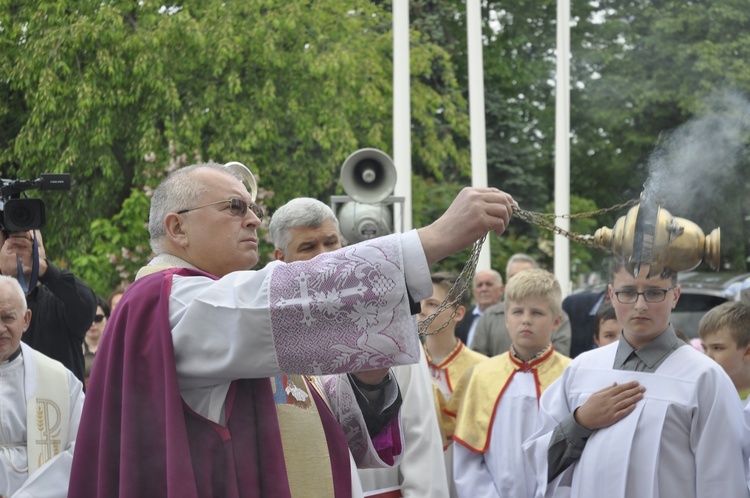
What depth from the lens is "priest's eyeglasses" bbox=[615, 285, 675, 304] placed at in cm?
419

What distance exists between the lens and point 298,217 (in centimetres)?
437

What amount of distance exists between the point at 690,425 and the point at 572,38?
18084mm

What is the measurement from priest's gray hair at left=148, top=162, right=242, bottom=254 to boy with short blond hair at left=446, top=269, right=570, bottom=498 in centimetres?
253

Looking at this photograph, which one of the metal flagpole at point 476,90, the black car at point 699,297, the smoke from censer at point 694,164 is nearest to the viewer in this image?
the smoke from censer at point 694,164

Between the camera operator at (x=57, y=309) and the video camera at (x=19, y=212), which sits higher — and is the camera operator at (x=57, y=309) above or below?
below

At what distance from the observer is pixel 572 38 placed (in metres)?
21.2

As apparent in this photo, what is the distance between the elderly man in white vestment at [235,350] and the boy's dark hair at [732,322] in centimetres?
293

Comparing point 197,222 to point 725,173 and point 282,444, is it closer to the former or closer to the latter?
point 282,444

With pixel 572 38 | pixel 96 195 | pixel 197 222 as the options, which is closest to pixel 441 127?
pixel 572 38

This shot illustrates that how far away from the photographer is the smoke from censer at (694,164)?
3.23 metres

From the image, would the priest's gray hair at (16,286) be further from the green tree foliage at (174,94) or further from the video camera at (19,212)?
the green tree foliage at (174,94)

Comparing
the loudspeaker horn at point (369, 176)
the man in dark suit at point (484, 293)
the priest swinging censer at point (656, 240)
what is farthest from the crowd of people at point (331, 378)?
the loudspeaker horn at point (369, 176)

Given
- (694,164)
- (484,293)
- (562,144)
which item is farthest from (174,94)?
(694,164)

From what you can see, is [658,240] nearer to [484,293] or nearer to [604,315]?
[604,315]
